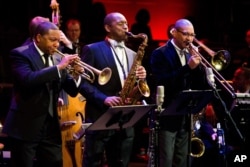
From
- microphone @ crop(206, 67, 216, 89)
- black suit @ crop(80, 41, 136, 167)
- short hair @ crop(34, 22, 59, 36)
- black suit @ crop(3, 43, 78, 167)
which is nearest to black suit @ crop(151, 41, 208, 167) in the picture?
microphone @ crop(206, 67, 216, 89)

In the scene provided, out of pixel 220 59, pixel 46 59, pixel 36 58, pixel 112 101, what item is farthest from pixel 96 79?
pixel 220 59

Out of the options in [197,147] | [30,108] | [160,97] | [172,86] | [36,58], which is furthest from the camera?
[197,147]

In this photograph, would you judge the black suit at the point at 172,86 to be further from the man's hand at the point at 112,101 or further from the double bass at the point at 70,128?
the double bass at the point at 70,128

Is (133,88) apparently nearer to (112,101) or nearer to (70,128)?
(112,101)

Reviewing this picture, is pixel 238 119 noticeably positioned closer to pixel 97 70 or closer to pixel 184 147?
pixel 184 147

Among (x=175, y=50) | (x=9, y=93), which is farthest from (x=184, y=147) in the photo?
(x=9, y=93)

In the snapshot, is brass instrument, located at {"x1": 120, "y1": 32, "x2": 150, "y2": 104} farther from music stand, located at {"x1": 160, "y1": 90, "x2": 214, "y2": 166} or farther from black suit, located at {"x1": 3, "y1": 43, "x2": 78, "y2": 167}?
black suit, located at {"x1": 3, "y1": 43, "x2": 78, "y2": 167}

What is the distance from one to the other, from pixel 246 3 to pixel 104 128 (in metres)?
7.65

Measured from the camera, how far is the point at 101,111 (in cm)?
629

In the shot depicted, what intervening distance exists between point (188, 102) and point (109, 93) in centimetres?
87

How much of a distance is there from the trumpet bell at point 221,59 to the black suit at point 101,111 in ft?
4.37

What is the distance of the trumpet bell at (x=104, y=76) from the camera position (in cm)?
612

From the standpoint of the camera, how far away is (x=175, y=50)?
21.7ft

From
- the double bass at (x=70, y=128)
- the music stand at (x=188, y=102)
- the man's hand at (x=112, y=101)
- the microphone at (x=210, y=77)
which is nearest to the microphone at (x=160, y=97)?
the music stand at (x=188, y=102)
